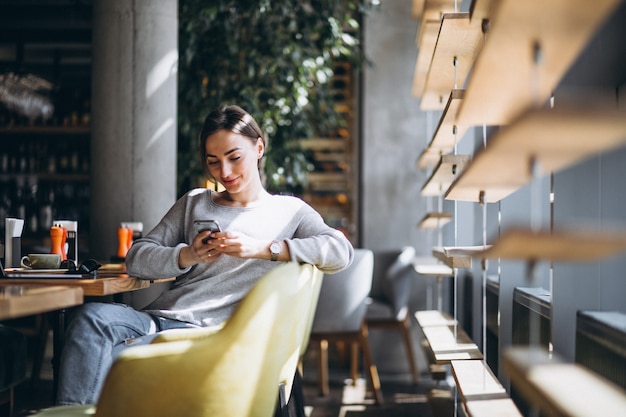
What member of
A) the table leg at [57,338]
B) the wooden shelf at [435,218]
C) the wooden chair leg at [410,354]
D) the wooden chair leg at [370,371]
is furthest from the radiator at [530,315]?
the wooden chair leg at [410,354]

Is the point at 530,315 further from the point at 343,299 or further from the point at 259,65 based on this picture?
the point at 259,65

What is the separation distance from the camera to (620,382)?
180cm

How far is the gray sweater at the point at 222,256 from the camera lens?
2.35 metres

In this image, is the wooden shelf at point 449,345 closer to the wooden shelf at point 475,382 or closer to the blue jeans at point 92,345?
the wooden shelf at point 475,382

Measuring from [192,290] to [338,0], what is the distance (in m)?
2.82

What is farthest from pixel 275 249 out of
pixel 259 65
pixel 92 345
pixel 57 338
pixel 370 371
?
pixel 259 65

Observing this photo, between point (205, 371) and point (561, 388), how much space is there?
719 mm

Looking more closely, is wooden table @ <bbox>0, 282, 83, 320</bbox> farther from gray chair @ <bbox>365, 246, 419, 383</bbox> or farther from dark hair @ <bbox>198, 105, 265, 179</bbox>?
gray chair @ <bbox>365, 246, 419, 383</bbox>

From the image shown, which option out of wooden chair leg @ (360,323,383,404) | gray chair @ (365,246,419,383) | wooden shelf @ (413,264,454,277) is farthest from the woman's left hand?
gray chair @ (365,246,419,383)

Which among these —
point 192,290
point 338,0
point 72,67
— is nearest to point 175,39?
point 338,0

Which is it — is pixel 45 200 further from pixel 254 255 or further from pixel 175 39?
pixel 254 255

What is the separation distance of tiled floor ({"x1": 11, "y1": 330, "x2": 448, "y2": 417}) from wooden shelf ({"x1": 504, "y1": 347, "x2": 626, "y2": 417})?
265 centimetres

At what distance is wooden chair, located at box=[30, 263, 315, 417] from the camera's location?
4.88ft

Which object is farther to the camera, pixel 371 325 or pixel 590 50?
pixel 371 325
